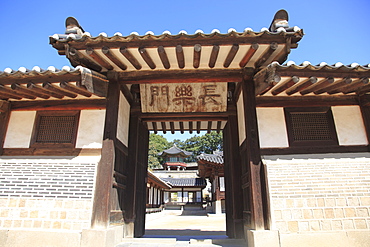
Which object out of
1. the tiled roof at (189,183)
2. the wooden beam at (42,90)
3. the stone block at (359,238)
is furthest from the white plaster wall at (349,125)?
the tiled roof at (189,183)

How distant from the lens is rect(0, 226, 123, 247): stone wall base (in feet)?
15.1

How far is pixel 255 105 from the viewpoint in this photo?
18.3 feet

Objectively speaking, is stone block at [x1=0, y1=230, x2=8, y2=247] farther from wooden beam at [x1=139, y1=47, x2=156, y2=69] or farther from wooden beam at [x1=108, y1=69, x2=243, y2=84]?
wooden beam at [x1=139, y1=47, x2=156, y2=69]

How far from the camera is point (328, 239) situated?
4.64 metres

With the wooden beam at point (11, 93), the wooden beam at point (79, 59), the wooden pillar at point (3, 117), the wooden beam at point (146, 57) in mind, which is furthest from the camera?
the wooden pillar at point (3, 117)

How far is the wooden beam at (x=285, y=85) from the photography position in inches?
188

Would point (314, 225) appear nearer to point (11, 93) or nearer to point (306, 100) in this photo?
point (306, 100)

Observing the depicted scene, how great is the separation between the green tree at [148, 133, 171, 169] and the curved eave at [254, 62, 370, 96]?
1984 inches

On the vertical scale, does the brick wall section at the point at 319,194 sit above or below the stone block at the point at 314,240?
above

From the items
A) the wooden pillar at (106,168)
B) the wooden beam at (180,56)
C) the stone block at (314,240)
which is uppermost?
the wooden beam at (180,56)

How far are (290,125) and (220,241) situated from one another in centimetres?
297

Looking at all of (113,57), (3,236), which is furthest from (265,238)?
(3,236)

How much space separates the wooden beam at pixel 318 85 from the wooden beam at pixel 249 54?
1376 millimetres

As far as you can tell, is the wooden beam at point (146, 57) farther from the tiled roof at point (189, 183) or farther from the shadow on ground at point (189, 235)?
the tiled roof at point (189, 183)
